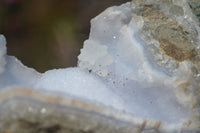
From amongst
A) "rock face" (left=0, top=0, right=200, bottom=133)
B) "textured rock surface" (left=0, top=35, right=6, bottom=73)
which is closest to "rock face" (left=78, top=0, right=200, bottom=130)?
"rock face" (left=0, top=0, right=200, bottom=133)

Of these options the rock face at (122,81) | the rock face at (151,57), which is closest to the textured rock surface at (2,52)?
the rock face at (122,81)

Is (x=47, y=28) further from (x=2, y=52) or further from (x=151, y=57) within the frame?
(x=151, y=57)

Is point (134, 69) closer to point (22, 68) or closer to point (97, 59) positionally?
point (97, 59)

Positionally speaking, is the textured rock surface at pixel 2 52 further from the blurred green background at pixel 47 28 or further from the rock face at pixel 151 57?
the rock face at pixel 151 57

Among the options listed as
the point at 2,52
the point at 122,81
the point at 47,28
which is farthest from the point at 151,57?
the point at 2,52

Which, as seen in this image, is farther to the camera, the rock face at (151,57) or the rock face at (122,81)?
the rock face at (151,57)

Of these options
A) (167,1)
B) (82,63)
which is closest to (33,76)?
(82,63)
